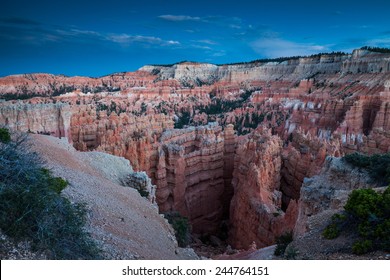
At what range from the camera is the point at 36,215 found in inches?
140

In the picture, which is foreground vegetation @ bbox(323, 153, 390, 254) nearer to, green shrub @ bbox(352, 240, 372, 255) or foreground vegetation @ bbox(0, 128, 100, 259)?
green shrub @ bbox(352, 240, 372, 255)

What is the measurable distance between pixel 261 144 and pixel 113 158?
8894 mm

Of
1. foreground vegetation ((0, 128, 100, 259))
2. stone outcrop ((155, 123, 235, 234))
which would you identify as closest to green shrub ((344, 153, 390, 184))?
foreground vegetation ((0, 128, 100, 259))

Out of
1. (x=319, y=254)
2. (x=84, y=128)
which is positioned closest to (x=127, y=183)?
(x=319, y=254)

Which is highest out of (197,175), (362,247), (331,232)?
(362,247)

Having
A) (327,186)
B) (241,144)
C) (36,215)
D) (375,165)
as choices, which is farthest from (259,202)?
(36,215)

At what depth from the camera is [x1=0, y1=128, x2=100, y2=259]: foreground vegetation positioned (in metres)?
3.38

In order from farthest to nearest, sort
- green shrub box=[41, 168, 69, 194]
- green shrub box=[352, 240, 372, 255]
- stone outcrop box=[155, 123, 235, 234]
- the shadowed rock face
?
stone outcrop box=[155, 123, 235, 234], the shadowed rock face, green shrub box=[41, 168, 69, 194], green shrub box=[352, 240, 372, 255]

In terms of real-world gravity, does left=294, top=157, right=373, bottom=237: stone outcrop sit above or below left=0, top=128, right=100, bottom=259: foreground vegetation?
below

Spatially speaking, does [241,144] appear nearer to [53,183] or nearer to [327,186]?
[327,186]

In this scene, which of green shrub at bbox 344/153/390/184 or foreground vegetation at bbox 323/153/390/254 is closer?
foreground vegetation at bbox 323/153/390/254

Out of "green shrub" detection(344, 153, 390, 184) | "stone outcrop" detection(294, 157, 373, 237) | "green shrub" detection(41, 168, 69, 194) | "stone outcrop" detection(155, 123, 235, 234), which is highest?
"green shrub" detection(41, 168, 69, 194)

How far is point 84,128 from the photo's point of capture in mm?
21562

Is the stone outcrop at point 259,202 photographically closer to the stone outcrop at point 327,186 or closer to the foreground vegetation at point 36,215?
the stone outcrop at point 327,186
